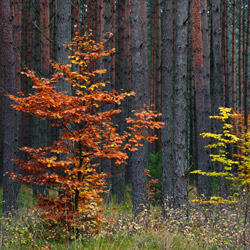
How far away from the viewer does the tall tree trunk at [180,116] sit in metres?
7.61

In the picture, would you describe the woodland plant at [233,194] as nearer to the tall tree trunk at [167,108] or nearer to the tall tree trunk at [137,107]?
Result: the tall tree trunk at [167,108]

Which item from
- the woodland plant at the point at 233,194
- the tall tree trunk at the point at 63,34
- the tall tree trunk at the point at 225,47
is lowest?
the woodland plant at the point at 233,194

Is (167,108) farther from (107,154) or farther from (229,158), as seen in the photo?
(229,158)

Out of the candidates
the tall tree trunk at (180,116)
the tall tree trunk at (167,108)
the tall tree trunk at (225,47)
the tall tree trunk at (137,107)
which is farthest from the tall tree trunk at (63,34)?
the tall tree trunk at (225,47)

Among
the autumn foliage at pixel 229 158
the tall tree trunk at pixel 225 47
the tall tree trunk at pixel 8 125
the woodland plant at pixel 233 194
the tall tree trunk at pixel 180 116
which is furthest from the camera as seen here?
the tall tree trunk at pixel 225 47

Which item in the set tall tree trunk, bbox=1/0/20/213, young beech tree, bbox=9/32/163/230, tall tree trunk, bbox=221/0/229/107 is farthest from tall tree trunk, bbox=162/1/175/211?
tall tree trunk, bbox=221/0/229/107

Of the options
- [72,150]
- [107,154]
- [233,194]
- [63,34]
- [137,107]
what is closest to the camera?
[107,154]

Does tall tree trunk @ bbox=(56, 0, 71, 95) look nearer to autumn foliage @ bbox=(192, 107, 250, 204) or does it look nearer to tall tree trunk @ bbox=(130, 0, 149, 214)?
tall tree trunk @ bbox=(130, 0, 149, 214)

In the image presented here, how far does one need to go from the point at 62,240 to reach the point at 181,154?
10.9ft

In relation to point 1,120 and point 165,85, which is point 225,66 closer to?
point 165,85

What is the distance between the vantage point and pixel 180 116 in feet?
25.4

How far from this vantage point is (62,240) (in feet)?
19.6

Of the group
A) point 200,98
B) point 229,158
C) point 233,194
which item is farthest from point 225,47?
point 233,194

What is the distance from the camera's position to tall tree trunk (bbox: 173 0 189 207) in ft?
25.0
